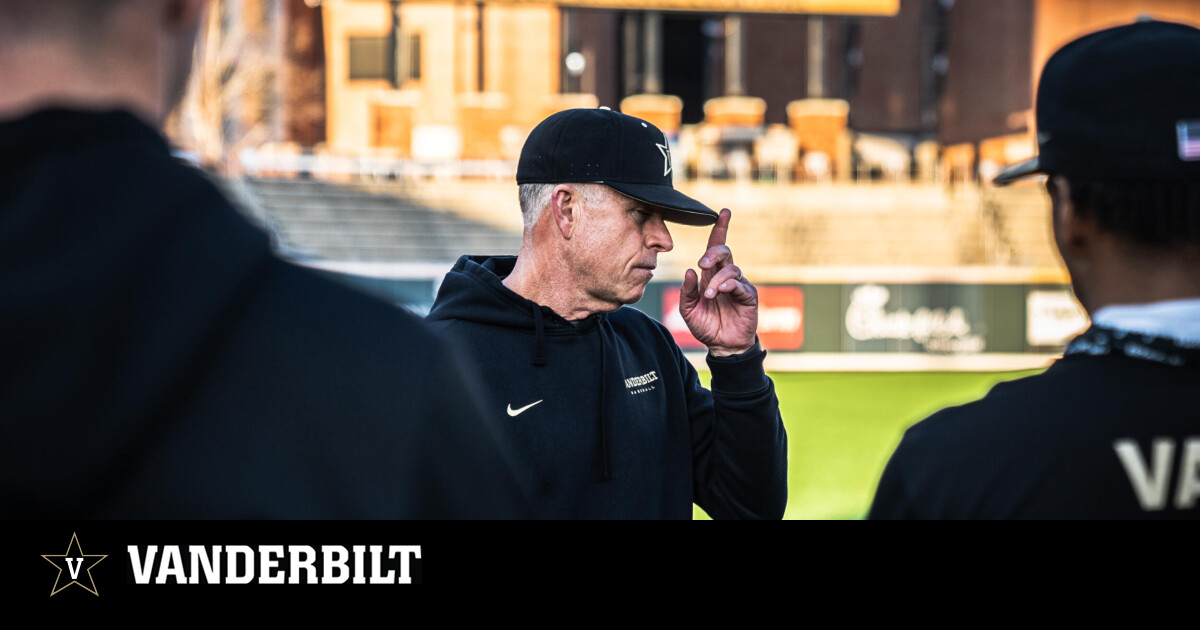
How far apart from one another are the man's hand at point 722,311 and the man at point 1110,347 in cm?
109

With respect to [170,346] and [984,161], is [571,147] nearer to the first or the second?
[170,346]

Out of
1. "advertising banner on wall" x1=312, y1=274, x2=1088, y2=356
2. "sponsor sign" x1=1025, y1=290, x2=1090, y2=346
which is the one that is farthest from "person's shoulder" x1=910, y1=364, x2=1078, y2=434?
"sponsor sign" x1=1025, y1=290, x2=1090, y2=346

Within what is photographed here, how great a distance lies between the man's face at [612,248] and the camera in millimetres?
2842

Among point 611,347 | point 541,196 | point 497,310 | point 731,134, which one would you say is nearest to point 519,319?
point 497,310

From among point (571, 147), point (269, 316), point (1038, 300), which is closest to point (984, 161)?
point (1038, 300)

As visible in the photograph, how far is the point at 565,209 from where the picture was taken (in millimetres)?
2871

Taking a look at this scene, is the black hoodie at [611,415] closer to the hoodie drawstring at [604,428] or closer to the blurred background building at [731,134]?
the hoodie drawstring at [604,428]

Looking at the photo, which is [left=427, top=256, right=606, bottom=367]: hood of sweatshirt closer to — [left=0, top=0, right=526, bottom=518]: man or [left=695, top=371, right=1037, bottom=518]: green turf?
[left=0, top=0, right=526, bottom=518]: man

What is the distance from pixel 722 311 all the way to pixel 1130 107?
127cm

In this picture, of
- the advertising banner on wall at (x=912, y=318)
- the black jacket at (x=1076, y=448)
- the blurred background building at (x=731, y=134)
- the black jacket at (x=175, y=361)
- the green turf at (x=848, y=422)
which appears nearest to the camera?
the black jacket at (x=175, y=361)

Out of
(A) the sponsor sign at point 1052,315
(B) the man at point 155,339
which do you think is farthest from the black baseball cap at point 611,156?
(A) the sponsor sign at point 1052,315

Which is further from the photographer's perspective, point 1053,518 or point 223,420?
point 1053,518

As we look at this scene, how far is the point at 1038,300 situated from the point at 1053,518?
1845 centimetres

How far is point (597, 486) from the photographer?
101 inches
